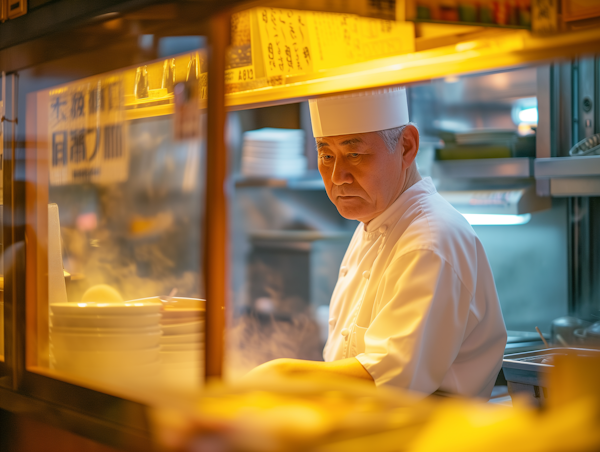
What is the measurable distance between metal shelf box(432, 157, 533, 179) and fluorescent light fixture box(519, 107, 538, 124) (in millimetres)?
402

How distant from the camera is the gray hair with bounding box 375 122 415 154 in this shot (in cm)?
183

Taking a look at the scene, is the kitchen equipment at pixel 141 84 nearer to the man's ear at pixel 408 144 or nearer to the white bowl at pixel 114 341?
the white bowl at pixel 114 341

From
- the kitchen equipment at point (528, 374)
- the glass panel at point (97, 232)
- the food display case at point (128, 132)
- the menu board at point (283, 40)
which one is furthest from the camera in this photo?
the kitchen equipment at point (528, 374)

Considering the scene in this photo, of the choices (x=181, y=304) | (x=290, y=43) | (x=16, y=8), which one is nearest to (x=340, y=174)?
(x=290, y=43)

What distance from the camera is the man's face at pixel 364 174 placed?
1.83 meters

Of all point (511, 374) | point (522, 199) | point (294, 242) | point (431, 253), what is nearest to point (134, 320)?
point (431, 253)

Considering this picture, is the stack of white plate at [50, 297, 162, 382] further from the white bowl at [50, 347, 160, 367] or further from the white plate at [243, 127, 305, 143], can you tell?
the white plate at [243, 127, 305, 143]

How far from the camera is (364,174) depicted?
1.84 m

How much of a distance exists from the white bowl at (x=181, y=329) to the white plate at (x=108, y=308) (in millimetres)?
55

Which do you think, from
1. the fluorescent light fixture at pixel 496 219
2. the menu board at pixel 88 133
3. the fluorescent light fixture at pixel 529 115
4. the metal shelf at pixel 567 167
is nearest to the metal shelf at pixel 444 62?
the menu board at pixel 88 133

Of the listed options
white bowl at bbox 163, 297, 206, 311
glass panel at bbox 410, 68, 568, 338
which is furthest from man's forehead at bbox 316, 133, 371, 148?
glass panel at bbox 410, 68, 568, 338

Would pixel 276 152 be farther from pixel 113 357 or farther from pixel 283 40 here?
pixel 113 357

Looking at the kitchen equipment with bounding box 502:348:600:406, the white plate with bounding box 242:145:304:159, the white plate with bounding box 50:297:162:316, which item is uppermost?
the white plate with bounding box 242:145:304:159

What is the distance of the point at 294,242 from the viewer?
421 centimetres
